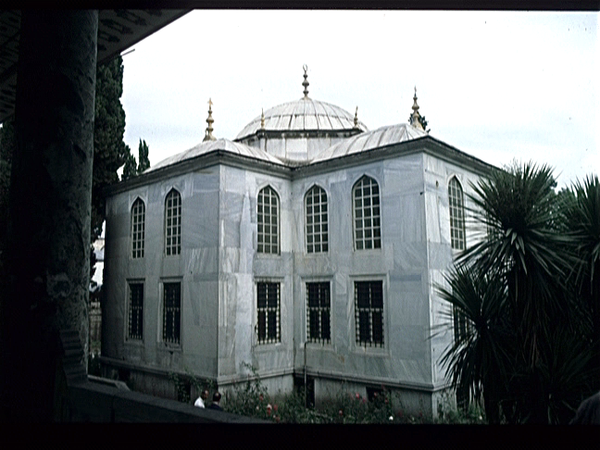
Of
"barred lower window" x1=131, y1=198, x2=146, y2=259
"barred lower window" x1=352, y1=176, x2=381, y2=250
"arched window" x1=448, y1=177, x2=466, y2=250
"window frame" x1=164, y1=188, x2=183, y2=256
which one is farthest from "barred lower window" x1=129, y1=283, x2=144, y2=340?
"arched window" x1=448, y1=177, x2=466, y2=250


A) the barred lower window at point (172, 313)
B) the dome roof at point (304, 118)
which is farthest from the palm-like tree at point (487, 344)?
the dome roof at point (304, 118)

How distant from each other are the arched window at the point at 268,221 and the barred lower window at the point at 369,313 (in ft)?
9.05

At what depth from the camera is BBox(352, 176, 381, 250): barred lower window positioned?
1243 cm

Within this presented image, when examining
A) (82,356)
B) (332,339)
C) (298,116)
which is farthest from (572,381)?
(298,116)

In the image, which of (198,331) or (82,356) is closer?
(82,356)

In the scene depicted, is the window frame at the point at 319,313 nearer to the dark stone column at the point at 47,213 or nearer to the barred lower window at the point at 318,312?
the barred lower window at the point at 318,312

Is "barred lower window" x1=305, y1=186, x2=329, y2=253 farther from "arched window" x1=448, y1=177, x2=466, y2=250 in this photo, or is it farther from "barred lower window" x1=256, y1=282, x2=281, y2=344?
"arched window" x1=448, y1=177, x2=466, y2=250

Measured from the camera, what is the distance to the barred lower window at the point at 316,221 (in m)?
13.5

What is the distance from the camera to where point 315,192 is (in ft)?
45.2

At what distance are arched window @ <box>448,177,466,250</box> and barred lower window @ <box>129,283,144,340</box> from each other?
29.8 ft

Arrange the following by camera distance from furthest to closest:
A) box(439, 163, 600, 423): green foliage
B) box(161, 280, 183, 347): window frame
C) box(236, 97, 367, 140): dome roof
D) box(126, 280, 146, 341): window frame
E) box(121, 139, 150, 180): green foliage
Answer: box(236, 97, 367, 140): dome roof
box(121, 139, 150, 180): green foliage
box(126, 280, 146, 341): window frame
box(161, 280, 183, 347): window frame
box(439, 163, 600, 423): green foliage

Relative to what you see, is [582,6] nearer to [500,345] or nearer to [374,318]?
[500,345]

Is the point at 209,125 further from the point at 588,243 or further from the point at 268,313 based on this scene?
the point at 588,243

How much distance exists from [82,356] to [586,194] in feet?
20.1
